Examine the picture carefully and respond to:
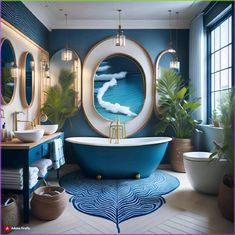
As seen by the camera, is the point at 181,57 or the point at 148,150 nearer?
the point at 148,150

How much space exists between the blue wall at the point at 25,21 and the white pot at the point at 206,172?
280 cm

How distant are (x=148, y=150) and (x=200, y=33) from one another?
7.08 feet

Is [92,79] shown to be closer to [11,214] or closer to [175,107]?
[175,107]

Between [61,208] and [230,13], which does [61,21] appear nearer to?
[230,13]

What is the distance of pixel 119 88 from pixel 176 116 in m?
1.15

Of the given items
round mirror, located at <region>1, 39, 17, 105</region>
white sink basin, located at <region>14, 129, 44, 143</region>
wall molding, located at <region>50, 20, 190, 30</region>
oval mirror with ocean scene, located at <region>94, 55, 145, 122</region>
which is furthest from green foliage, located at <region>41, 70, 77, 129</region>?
white sink basin, located at <region>14, 129, 44, 143</region>

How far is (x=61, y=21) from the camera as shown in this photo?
392 cm

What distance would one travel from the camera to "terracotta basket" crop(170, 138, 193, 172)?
363 cm

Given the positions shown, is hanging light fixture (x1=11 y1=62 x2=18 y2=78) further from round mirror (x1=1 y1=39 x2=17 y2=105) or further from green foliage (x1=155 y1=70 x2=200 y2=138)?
green foliage (x1=155 y1=70 x2=200 y2=138)

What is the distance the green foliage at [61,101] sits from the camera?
3705 mm

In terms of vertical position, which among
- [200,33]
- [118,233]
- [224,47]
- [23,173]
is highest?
[200,33]

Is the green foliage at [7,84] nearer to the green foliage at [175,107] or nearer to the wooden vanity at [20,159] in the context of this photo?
the wooden vanity at [20,159]

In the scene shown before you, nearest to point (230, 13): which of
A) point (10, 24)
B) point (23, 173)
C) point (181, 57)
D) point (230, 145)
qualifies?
point (181, 57)

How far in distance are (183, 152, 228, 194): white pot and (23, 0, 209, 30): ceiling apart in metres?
2.39
